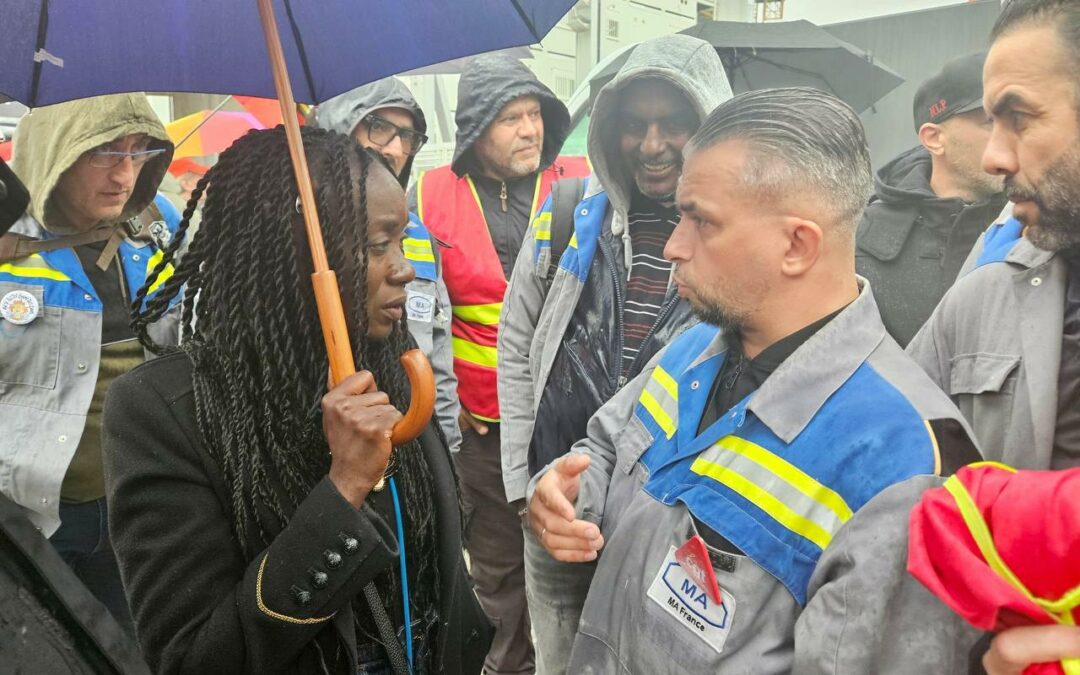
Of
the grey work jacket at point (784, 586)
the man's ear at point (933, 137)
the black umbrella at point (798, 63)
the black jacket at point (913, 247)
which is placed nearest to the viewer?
the grey work jacket at point (784, 586)

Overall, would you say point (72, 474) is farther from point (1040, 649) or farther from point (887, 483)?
point (1040, 649)

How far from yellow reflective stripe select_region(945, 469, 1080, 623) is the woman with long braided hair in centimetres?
93

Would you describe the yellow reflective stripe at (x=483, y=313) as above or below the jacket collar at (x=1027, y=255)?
below

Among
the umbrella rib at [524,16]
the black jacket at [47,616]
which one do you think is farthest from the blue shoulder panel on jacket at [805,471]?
the umbrella rib at [524,16]

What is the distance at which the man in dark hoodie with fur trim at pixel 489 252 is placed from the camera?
373 cm

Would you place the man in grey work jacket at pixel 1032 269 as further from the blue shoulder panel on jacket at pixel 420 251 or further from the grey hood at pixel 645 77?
the blue shoulder panel on jacket at pixel 420 251

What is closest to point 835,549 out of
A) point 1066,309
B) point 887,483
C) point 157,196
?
point 887,483

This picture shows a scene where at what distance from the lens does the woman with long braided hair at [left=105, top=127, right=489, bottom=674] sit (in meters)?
1.58

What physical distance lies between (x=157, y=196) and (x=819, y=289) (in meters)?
2.72

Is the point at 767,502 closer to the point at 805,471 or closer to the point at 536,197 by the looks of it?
the point at 805,471

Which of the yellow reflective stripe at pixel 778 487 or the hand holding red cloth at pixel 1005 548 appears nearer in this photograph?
the hand holding red cloth at pixel 1005 548

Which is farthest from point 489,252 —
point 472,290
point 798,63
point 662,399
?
point 798,63

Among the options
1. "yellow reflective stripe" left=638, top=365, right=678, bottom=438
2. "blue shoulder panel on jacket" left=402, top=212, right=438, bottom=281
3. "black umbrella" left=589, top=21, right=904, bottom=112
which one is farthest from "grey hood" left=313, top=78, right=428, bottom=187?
"black umbrella" left=589, top=21, right=904, bottom=112

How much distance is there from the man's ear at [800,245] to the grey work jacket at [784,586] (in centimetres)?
12
